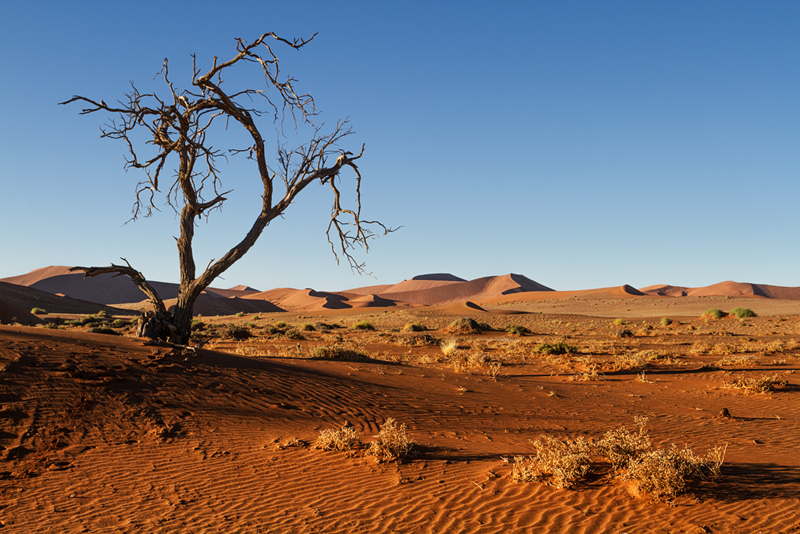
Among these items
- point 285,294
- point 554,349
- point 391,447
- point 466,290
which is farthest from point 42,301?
point 466,290

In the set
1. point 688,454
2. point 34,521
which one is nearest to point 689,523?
point 688,454

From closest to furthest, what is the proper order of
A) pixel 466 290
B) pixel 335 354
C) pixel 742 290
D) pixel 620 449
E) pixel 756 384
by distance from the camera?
pixel 620 449 < pixel 756 384 < pixel 335 354 < pixel 742 290 < pixel 466 290

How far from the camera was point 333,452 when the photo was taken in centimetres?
683

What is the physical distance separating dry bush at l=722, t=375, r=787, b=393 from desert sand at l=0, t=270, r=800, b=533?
0.16m

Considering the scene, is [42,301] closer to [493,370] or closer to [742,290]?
[493,370]

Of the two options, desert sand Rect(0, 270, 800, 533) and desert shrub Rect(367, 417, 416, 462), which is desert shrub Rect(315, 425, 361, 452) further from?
desert shrub Rect(367, 417, 416, 462)

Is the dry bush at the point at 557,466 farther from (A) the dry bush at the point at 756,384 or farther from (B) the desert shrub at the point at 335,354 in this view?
(B) the desert shrub at the point at 335,354

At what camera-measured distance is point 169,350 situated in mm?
11211

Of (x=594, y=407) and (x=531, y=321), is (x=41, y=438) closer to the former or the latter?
(x=594, y=407)

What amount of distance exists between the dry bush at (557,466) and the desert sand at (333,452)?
0.34ft

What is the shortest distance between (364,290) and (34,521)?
629 feet

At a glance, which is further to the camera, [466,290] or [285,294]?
[466,290]

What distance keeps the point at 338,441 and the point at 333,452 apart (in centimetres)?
15

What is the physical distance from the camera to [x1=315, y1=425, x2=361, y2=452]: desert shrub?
6871 millimetres
